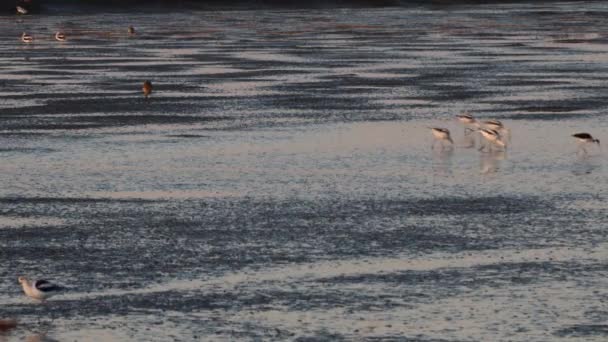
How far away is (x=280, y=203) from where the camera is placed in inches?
838

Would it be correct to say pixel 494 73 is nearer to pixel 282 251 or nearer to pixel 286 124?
pixel 286 124

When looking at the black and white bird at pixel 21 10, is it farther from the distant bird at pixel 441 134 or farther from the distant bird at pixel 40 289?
the distant bird at pixel 40 289

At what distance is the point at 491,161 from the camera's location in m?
25.7

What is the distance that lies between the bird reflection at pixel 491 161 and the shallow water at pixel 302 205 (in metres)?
0.06

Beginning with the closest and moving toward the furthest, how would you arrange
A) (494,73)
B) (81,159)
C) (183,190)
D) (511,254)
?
(511,254) < (183,190) < (81,159) < (494,73)

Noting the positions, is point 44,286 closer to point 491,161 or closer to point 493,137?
point 491,161

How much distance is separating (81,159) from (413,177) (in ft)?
18.7

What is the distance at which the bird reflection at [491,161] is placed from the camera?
24641 millimetres

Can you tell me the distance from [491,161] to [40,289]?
40.4 ft

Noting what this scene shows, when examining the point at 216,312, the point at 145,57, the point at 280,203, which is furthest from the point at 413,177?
the point at 145,57

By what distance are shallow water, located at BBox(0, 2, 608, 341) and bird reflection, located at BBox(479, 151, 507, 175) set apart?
6 cm

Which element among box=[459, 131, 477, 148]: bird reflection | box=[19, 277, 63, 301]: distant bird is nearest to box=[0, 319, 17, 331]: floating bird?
box=[19, 277, 63, 301]: distant bird

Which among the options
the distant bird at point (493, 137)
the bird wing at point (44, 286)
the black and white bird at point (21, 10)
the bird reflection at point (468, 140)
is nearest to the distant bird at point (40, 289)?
the bird wing at point (44, 286)

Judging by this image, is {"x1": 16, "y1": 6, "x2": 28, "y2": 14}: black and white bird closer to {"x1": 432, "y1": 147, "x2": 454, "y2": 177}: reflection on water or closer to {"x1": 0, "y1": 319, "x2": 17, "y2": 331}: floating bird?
{"x1": 432, "y1": 147, "x2": 454, "y2": 177}: reflection on water
